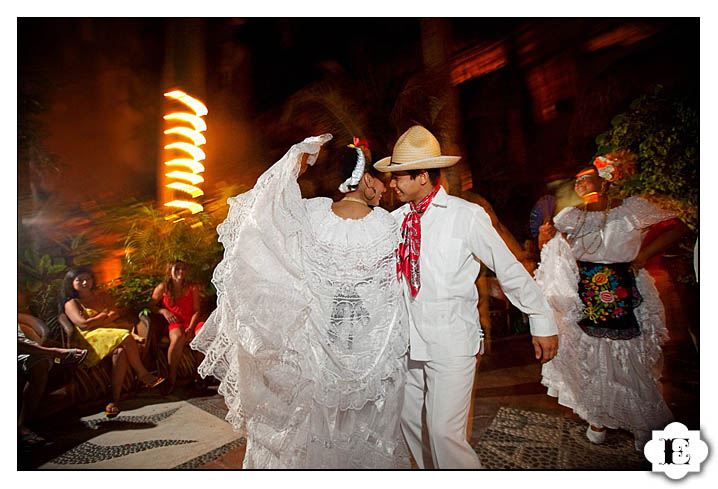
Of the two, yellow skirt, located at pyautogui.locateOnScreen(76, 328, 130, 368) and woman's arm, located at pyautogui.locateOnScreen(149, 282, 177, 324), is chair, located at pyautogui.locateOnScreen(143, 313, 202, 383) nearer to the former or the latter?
woman's arm, located at pyautogui.locateOnScreen(149, 282, 177, 324)

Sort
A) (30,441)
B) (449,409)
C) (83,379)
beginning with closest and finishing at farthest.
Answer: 1. (449,409)
2. (30,441)
3. (83,379)

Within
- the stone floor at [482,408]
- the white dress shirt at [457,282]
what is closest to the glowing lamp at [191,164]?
the stone floor at [482,408]

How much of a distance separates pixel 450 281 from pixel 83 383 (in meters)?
2.40

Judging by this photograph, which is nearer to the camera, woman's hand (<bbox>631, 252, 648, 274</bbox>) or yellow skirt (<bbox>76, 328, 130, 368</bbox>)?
woman's hand (<bbox>631, 252, 648, 274</bbox>)

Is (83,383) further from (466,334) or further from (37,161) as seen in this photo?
(466,334)

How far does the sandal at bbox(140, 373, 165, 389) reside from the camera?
3119mm

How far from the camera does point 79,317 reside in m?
2.88

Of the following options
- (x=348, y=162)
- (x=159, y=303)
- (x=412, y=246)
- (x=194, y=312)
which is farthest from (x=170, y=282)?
(x=412, y=246)

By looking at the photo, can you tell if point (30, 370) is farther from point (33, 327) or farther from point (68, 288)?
point (68, 288)

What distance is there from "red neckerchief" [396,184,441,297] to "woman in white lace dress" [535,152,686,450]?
1.22 metres

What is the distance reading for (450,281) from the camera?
7.05 ft

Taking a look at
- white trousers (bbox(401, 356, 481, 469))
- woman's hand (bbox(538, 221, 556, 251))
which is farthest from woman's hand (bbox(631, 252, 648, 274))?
white trousers (bbox(401, 356, 481, 469))

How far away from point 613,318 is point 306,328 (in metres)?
1.86

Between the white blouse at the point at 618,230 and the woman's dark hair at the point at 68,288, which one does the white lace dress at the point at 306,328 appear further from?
the white blouse at the point at 618,230
